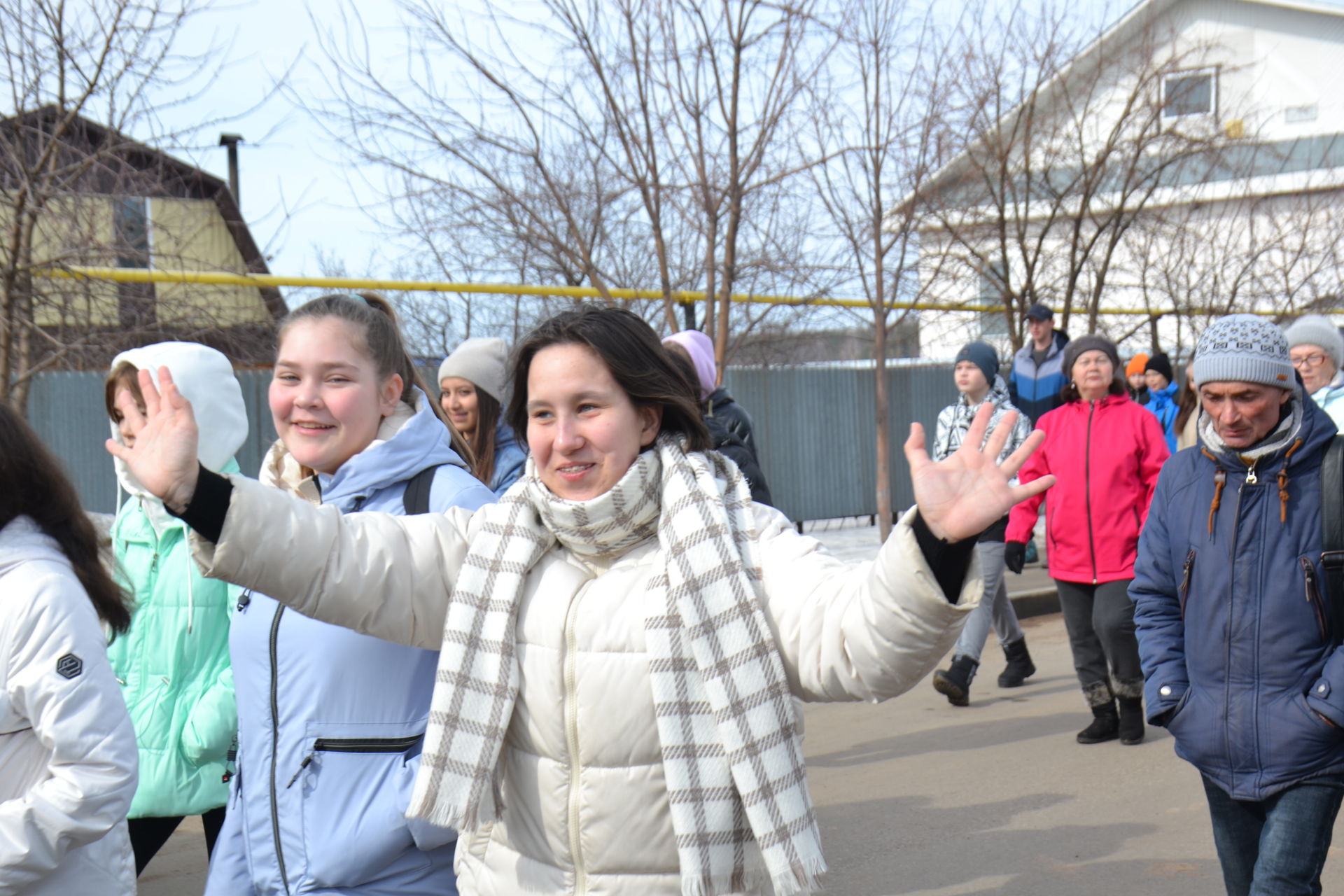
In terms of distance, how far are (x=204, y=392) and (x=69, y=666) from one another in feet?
3.44

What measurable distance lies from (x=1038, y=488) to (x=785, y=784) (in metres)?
0.64

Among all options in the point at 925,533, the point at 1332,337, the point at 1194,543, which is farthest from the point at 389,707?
the point at 1332,337

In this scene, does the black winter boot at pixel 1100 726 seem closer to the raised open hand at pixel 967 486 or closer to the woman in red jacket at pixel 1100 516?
the woman in red jacket at pixel 1100 516

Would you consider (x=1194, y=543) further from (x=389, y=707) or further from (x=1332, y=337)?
(x=1332, y=337)

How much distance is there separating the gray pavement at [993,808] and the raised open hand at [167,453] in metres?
3.32

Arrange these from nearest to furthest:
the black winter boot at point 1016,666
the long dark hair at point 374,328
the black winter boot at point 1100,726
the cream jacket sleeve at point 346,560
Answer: the cream jacket sleeve at point 346,560, the long dark hair at point 374,328, the black winter boot at point 1100,726, the black winter boot at point 1016,666

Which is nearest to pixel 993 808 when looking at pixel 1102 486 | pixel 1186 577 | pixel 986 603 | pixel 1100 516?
pixel 1100 516

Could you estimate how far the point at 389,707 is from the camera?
2607 millimetres

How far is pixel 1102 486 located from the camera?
6539 millimetres

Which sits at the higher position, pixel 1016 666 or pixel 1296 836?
pixel 1296 836

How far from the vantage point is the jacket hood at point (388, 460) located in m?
2.75

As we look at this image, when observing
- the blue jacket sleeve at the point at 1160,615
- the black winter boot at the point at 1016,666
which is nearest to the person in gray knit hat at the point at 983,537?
the black winter boot at the point at 1016,666

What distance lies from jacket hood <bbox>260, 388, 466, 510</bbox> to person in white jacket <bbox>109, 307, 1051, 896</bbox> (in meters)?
0.29

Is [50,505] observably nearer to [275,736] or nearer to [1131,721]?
[275,736]
